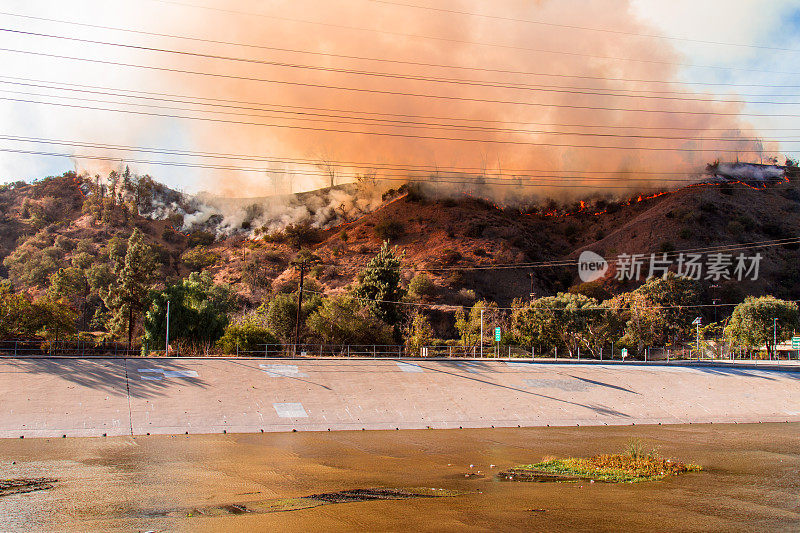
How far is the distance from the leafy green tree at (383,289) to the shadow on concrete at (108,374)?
121 ft

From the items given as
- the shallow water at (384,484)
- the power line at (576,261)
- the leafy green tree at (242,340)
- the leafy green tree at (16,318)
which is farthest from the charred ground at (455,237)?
the shallow water at (384,484)

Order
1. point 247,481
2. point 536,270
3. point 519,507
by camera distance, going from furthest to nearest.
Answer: point 536,270 < point 247,481 < point 519,507

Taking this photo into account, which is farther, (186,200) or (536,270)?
(186,200)

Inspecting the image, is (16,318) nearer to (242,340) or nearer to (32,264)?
(242,340)

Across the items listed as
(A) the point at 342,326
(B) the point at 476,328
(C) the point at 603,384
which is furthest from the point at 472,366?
(B) the point at 476,328

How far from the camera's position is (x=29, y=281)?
125m

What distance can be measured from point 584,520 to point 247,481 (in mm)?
10346

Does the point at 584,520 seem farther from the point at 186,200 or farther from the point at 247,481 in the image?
the point at 186,200

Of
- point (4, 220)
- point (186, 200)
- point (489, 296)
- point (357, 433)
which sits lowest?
point (357, 433)

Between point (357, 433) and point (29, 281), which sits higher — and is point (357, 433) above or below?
below

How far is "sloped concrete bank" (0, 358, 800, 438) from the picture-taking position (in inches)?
1192

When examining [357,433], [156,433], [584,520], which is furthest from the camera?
[357,433]

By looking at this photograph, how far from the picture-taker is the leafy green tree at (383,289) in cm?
Result: 7369

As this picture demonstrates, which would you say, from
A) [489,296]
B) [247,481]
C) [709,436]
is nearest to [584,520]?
[247,481]
